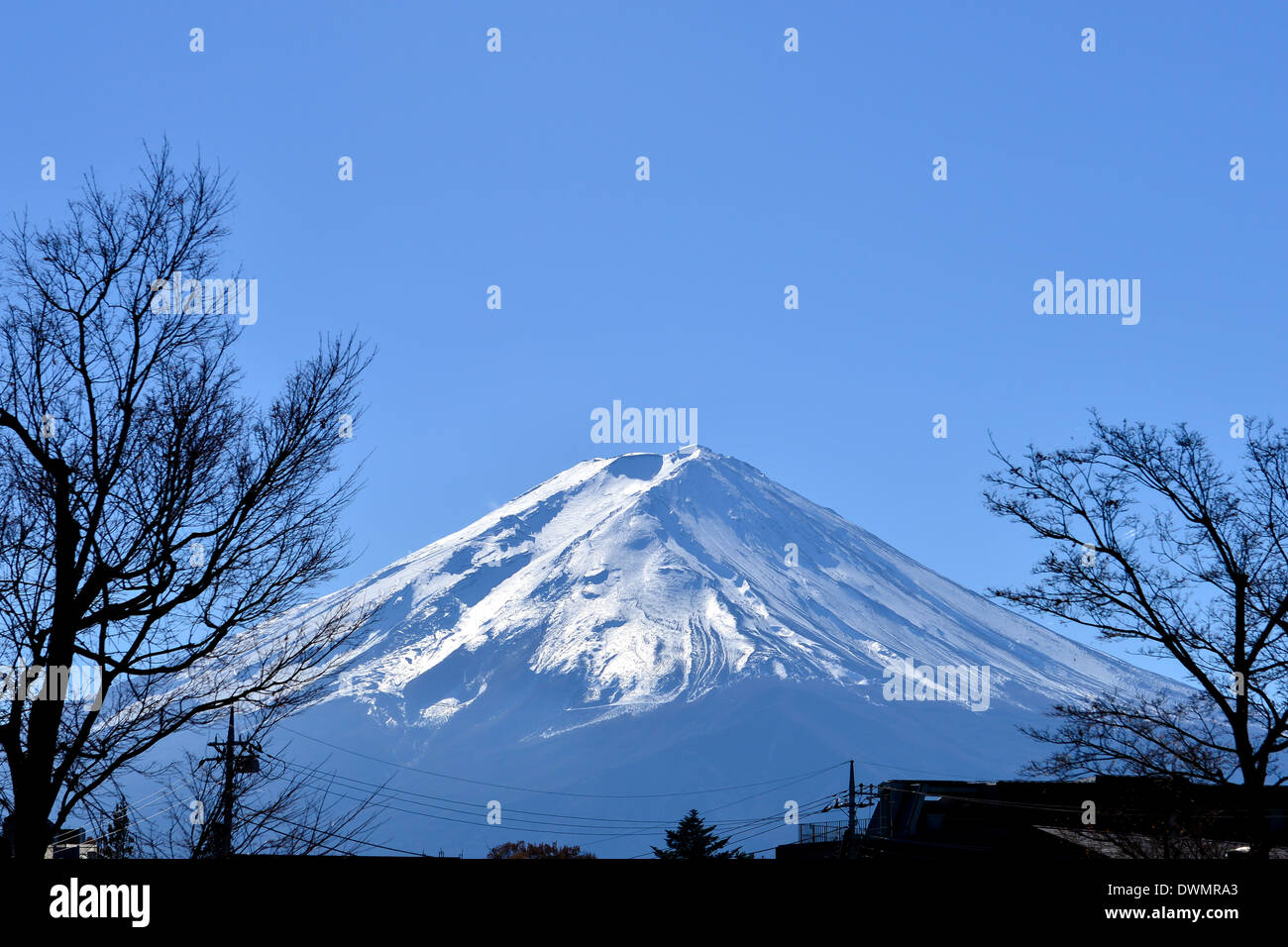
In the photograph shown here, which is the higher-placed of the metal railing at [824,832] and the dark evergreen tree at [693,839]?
the metal railing at [824,832]

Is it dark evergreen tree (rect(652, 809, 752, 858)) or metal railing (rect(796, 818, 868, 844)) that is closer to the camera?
metal railing (rect(796, 818, 868, 844))

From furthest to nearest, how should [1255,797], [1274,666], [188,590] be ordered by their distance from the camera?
[1274,666], [1255,797], [188,590]

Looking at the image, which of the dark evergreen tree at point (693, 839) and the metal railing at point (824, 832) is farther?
the dark evergreen tree at point (693, 839)

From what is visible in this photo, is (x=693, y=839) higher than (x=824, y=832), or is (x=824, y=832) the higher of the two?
(x=824, y=832)

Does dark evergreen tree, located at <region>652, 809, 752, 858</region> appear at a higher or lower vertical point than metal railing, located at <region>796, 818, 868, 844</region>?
lower

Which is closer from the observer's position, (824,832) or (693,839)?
(824,832)

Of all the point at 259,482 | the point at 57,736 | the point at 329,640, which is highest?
the point at 259,482
